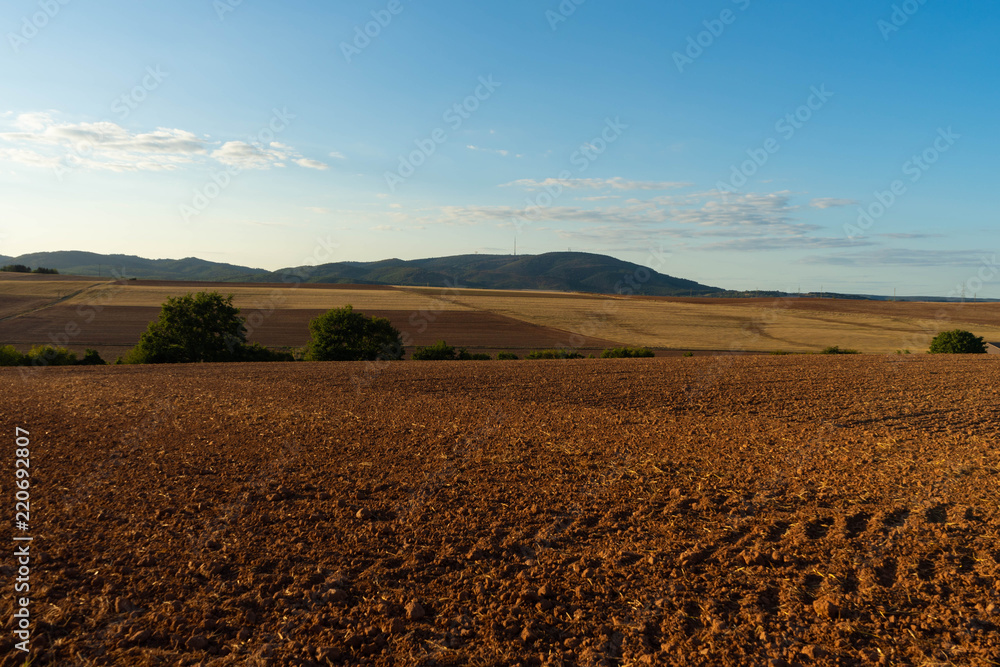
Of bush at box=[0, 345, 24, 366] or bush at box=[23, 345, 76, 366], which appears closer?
bush at box=[0, 345, 24, 366]

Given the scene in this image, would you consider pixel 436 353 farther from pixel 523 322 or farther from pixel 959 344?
pixel 523 322

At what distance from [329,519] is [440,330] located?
51.1 metres

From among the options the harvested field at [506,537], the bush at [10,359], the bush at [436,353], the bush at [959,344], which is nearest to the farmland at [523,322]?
the bush at [10,359]

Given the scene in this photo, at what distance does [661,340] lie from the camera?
55.0 meters

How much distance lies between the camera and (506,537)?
21.2ft

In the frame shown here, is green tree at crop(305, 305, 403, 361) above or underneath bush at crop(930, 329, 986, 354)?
underneath

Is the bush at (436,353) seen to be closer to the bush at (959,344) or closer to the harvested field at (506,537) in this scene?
the harvested field at (506,537)

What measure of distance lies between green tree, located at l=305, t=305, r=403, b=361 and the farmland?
13947mm

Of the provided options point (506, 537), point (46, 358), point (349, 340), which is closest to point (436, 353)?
point (349, 340)

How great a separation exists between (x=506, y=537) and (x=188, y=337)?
31605mm

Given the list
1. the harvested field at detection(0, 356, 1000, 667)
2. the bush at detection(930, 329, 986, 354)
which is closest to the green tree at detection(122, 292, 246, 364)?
the harvested field at detection(0, 356, 1000, 667)

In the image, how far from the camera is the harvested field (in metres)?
4.62

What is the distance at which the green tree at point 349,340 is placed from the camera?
33125mm

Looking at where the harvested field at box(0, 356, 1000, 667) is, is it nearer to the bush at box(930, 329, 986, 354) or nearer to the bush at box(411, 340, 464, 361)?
the bush at box(411, 340, 464, 361)
